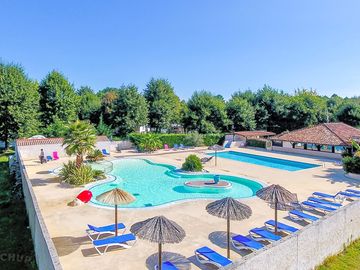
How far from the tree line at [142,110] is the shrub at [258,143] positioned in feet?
22.4

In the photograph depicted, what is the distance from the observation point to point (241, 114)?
45.6 m

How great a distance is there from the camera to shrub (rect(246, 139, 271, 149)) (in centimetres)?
3688

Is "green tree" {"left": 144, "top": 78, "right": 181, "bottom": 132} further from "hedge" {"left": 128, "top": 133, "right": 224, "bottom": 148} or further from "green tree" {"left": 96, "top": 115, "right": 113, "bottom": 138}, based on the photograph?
"green tree" {"left": 96, "top": 115, "right": 113, "bottom": 138}

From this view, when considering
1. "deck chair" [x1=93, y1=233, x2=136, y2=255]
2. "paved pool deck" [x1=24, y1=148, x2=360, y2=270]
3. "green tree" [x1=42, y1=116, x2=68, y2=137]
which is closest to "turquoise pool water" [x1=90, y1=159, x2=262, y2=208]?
"paved pool deck" [x1=24, y1=148, x2=360, y2=270]

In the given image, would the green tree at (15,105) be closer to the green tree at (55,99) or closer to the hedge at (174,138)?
the green tree at (55,99)

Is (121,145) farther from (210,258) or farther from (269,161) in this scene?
(210,258)

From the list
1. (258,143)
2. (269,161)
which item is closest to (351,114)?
(258,143)

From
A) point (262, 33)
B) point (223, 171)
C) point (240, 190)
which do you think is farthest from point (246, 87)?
point (240, 190)

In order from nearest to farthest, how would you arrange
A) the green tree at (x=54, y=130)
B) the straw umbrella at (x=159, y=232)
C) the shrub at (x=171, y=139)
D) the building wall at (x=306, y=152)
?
the straw umbrella at (x=159, y=232) < the building wall at (x=306, y=152) < the green tree at (x=54, y=130) < the shrub at (x=171, y=139)

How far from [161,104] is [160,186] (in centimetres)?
2472

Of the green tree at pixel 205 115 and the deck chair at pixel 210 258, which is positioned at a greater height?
the green tree at pixel 205 115

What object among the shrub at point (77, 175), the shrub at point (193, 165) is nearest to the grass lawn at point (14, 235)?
the shrub at point (77, 175)

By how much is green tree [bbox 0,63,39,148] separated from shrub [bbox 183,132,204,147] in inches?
832

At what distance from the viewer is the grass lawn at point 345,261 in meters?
9.31
